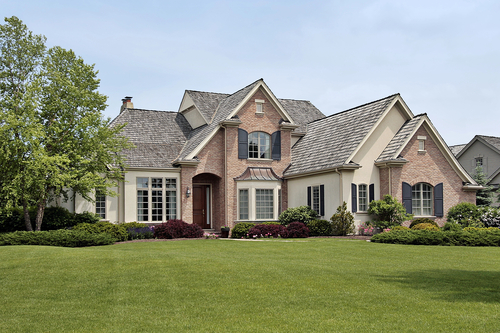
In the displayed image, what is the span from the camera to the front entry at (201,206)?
29109 mm

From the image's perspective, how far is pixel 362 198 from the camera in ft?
85.2

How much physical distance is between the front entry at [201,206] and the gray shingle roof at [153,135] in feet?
8.47

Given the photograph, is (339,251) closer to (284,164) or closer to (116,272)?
(116,272)

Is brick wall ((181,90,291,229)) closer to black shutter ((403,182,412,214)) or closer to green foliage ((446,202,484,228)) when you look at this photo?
black shutter ((403,182,412,214))

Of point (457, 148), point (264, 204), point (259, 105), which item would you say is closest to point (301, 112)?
point (259, 105)

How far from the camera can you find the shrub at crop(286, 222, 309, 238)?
81.2 ft

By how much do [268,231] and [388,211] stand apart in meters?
6.28

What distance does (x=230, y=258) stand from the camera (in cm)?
1470

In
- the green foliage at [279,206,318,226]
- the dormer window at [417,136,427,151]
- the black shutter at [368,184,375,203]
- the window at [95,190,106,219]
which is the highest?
the dormer window at [417,136,427,151]

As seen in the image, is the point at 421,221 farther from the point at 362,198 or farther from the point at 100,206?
the point at 100,206

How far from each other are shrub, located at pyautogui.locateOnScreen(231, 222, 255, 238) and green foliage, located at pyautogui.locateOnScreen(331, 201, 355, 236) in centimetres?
434

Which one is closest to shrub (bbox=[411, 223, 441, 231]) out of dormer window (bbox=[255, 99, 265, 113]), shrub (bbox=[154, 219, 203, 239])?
dormer window (bbox=[255, 99, 265, 113])

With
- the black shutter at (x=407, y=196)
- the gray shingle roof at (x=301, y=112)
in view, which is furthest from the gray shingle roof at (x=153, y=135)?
the black shutter at (x=407, y=196)

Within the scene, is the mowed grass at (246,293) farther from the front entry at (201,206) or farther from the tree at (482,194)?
the tree at (482,194)
